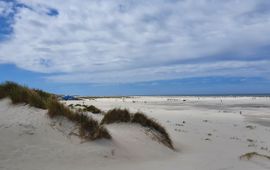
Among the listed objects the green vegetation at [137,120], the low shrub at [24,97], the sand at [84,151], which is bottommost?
the sand at [84,151]

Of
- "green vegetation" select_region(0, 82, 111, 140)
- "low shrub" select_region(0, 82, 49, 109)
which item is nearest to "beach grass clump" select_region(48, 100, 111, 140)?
"green vegetation" select_region(0, 82, 111, 140)

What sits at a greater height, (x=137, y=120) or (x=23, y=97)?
(x=23, y=97)

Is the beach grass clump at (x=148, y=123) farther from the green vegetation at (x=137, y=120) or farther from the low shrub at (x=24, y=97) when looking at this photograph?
the low shrub at (x=24, y=97)

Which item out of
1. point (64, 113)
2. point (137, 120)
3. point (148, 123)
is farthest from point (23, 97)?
point (148, 123)

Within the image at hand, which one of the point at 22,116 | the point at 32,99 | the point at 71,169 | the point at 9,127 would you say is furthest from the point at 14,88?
Result: the point at 71,169

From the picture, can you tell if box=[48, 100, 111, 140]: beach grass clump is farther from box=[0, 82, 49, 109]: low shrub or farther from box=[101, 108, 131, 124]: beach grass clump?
box=[101, 108, 131, 124]: beach grass clump

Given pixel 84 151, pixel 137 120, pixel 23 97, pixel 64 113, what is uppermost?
pixel 23 97

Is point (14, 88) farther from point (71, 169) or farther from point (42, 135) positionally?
point (71, 169)

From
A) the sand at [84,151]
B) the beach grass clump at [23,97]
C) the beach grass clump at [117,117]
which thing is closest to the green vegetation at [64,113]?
the beach grass clump at [23,97]

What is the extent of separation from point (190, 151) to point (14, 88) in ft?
20.0

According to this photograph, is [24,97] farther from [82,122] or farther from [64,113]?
[82,122]

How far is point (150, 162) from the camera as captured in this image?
9.69m

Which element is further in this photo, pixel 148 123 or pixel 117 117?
pixel 117 117

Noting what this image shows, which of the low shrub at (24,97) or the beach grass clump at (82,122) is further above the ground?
the low shrub at (24,97)
